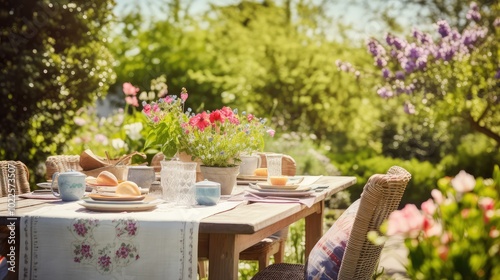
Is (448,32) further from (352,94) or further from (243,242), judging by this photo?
(352,94)

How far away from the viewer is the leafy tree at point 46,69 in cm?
729

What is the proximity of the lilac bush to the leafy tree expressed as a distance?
2.62m

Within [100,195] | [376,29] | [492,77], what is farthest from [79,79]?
[376,29]

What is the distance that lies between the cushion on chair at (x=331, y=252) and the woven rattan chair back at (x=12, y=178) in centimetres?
149

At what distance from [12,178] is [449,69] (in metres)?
5.39

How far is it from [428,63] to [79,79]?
11.5ft

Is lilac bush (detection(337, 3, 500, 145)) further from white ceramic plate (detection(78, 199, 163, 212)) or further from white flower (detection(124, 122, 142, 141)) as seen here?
white ceramic plate (detection(78, 199, 163, 212))

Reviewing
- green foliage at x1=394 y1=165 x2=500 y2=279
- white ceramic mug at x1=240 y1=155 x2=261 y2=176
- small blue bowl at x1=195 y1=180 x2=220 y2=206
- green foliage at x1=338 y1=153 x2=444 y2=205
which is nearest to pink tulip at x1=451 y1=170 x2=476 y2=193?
green foliage at x1=394 y1=165 x2=500 y2=279

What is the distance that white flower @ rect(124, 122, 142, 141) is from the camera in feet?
23.3

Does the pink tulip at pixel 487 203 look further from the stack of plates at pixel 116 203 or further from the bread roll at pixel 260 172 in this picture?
the bread roll at pixel 260 172

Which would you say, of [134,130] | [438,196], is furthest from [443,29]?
[438,196]

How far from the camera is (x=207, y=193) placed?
3.23 metres

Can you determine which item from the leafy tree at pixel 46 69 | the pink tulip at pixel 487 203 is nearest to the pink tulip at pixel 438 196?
the pink tulip at pixel 487 203

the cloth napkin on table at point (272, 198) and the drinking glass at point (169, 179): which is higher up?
the drinking glass at point (169, 179)
